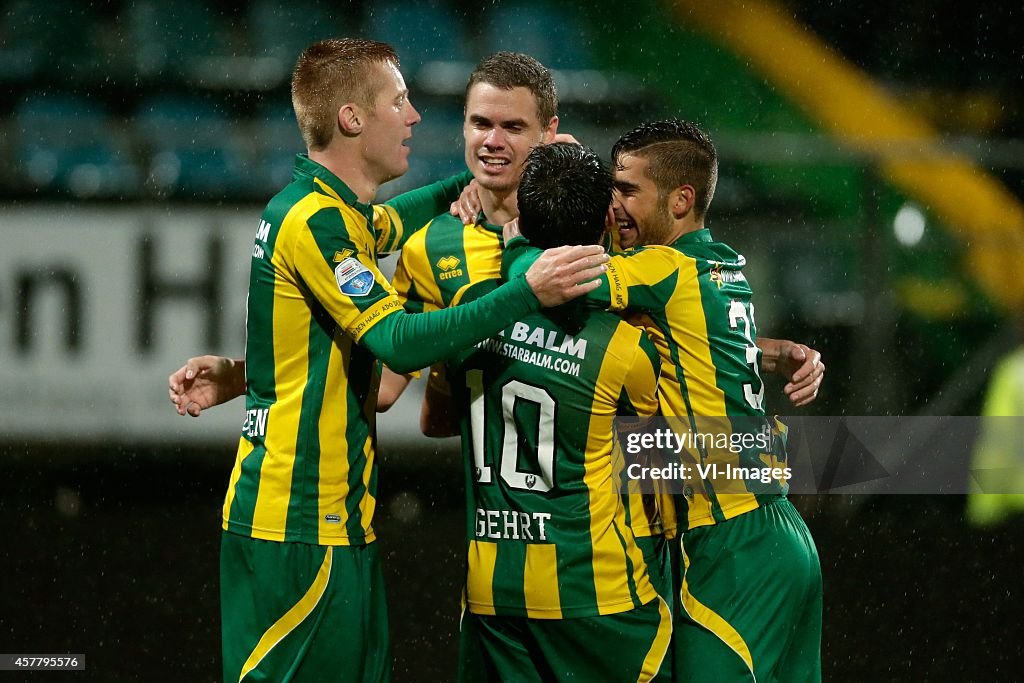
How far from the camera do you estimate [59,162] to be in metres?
6.98

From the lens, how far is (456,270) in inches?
101

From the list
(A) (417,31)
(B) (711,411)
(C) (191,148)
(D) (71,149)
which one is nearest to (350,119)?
(B) (711,411)

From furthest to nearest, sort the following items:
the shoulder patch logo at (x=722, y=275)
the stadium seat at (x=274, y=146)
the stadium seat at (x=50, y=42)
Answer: the stadium seat at (x=50, y=42), the stadium seat at (x=274, y=146), the shoulder patch logo at (x=722, y=275)

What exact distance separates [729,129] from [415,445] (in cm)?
401

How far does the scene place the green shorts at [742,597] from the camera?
2.41 m

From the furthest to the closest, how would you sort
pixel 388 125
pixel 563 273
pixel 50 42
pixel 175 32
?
pixel 175 32, pixel 50 42, pixel 388 125, pixel 563 273

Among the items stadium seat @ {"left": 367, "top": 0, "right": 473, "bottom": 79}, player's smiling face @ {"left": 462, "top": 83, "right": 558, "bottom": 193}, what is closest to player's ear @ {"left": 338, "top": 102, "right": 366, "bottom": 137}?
player's smiling face @ {"left": 462, "top": 83, "right": 558, "bottom": 193}

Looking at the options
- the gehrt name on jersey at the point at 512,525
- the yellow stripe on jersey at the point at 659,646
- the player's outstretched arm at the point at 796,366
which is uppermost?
the player's outstretched arm at the point at 796,366

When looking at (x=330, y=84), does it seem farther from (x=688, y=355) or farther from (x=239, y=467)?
(x=688, y=355)

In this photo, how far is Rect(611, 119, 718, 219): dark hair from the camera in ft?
8.36

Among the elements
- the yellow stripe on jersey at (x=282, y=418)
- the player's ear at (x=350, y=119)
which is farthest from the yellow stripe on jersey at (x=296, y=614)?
the player's ear at (x=350, y=119)

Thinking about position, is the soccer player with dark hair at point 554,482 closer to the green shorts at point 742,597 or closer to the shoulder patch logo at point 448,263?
the green shorts at point 742,597

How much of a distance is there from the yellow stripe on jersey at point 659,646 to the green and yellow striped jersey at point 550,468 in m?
0.09

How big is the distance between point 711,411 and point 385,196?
3.83 meters
